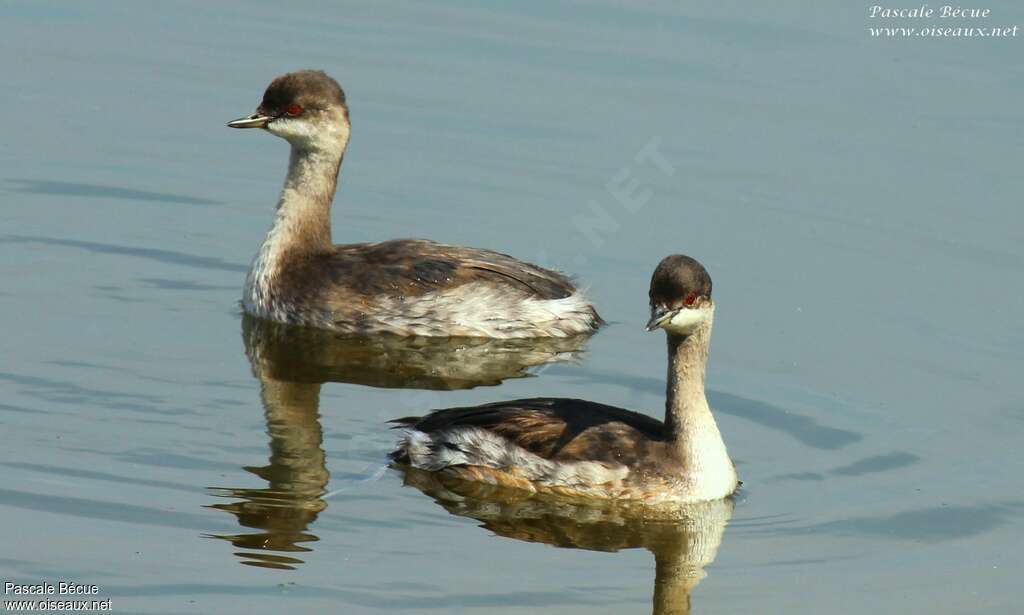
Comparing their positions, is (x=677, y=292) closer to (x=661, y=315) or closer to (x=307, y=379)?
(x=661, y=315)

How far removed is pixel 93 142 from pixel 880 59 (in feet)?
25.8

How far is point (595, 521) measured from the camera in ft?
35.7

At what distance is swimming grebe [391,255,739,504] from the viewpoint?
11.0m

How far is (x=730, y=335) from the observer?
550 inches

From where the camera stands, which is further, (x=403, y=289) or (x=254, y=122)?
(x=254, y=122)

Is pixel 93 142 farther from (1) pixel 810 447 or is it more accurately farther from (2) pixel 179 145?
(1) pixel 810 447

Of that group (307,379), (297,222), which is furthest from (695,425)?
(297,222)

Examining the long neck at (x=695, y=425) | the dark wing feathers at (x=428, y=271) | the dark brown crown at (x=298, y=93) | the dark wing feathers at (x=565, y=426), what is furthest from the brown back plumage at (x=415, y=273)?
the long neck at (x=695, y=425)

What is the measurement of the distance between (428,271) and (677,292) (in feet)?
13.1

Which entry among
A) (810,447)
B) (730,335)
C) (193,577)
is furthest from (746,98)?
(193,577)

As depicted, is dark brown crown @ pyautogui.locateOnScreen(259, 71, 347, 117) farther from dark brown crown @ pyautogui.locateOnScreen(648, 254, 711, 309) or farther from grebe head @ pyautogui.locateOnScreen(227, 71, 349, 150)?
dark brown crown @ pyautogui.locateOnScreen(648, 254, 711, 309)

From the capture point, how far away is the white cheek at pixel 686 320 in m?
10.9

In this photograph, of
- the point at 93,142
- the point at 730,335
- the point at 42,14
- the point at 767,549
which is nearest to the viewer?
the point at 767,549

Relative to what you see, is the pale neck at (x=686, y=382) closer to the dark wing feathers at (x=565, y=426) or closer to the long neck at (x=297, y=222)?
the dark wing feathers at (x=565, y=426)
